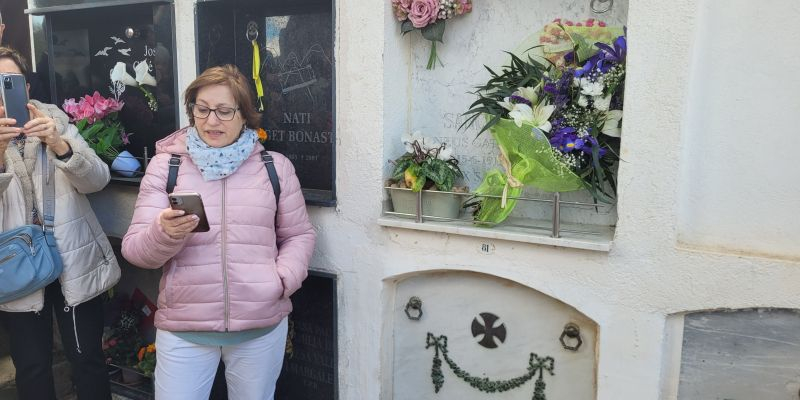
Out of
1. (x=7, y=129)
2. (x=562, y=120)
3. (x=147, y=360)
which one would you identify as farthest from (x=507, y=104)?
(x=147, y=360)

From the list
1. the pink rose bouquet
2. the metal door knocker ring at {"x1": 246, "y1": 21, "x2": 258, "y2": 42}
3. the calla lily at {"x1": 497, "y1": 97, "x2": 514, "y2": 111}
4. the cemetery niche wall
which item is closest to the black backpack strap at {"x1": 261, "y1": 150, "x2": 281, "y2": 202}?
the cemetery niche wall

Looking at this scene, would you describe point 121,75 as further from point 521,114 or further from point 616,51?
point 616,51

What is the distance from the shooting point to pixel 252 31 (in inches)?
140

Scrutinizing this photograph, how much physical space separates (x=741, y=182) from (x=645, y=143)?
15.5 inches

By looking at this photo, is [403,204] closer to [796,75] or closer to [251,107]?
[251,107]

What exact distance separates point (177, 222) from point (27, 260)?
96cm

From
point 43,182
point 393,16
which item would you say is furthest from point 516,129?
point 43,182

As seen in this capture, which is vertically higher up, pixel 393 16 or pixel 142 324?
pixel 393 16

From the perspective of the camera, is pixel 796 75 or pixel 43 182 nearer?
pixel 796 75

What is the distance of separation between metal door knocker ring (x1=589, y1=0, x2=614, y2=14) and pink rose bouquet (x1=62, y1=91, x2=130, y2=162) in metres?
2.85

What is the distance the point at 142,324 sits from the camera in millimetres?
4316

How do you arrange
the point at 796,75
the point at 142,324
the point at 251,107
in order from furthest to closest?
the point at 142,324 < the point at 251,107 < the point at 796,75

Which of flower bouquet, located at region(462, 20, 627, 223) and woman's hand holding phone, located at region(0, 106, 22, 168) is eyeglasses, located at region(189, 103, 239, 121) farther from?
flower bouquet, located at region(462, 20, 627, 223)

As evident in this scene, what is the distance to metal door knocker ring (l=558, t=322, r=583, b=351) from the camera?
2.70m
